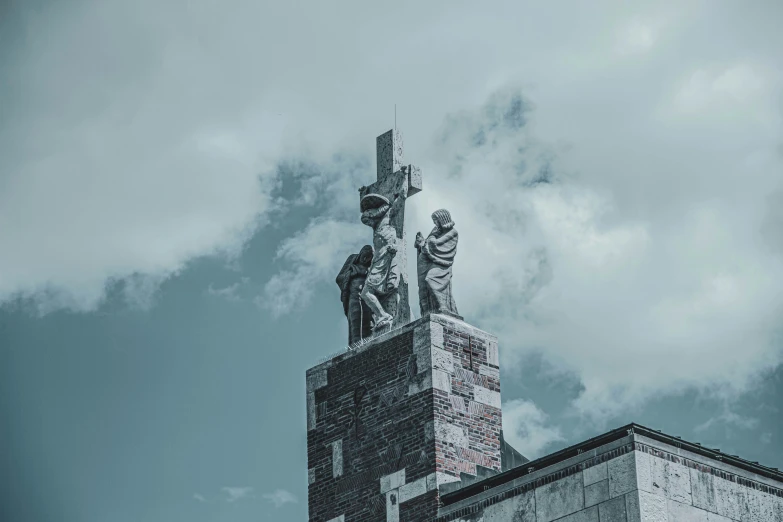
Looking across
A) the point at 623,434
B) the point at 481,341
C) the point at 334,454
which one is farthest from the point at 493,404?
the point at 623,434

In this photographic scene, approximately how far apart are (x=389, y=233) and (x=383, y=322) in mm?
1728

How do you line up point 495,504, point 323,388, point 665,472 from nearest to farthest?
point 665,472, point 495,504, point 323,388

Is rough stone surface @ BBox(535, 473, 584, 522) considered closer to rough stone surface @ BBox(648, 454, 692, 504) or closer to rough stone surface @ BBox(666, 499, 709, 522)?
rough stone surface @ BBox(648, 454, 692, 504)

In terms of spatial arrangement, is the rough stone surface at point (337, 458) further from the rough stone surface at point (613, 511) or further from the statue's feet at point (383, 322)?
the rough stone surface at point (613, 511)

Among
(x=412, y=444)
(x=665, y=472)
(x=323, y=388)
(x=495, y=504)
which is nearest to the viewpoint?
(x=665, y=472)

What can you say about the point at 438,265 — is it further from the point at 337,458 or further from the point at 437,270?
the point at 337,458

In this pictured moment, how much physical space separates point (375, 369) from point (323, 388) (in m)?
1.44

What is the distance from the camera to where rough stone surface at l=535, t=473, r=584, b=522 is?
2369 cm

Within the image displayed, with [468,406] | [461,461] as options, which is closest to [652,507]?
[461,461]

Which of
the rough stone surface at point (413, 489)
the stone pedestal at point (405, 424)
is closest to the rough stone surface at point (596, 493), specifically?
the stone pedestal at point (405, 424)

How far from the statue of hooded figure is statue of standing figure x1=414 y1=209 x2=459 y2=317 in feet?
4.74

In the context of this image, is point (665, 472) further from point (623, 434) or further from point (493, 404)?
point (493, 404)

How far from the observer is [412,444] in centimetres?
2700

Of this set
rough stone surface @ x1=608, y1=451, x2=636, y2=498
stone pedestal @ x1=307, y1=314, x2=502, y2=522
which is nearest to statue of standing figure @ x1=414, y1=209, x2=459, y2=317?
stone pedestal @ x1=307, y1=314, x2=502, y2=522
